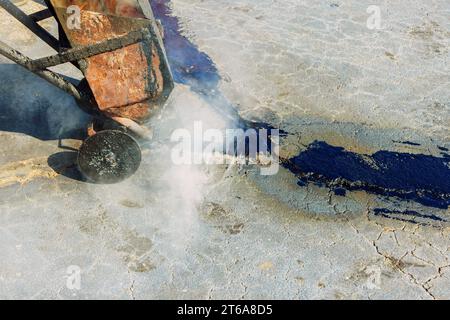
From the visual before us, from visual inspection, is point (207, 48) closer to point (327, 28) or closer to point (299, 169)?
point (327, 28)

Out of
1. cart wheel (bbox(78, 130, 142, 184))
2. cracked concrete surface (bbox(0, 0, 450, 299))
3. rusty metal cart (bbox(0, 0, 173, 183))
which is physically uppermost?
rusty metal cart (bbox(0, 0, 173, 183))

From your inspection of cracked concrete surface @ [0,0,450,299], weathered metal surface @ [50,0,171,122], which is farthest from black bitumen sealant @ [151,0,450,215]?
weathered metal surface @ [50,0,171,122]

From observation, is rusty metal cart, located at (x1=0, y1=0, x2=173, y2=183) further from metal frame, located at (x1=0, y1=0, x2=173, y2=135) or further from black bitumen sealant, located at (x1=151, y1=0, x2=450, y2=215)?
black bitumen sealant, located at (x1=151, y1=0, x2=450, y2=215)

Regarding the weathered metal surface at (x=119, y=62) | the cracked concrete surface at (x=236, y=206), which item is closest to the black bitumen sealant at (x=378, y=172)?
the cracked concrete surface at (x=236, y=206)

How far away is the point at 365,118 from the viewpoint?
695cm

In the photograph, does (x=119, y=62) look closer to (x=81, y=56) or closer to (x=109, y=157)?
(x=81, y=56)

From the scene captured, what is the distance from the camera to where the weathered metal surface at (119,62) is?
14.9ft

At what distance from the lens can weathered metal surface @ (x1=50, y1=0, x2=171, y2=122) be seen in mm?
4555

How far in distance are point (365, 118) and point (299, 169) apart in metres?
1.80

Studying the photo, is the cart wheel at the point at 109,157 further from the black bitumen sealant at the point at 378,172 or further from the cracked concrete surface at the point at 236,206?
the black bitumen sealant at the point at 378,172

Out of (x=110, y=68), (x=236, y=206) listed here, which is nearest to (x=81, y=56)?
(x=110, y=68)

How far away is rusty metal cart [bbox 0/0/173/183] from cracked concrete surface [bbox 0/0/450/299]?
389 millimetres

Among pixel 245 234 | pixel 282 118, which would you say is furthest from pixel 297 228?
pixel 282 118

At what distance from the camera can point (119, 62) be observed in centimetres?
484
